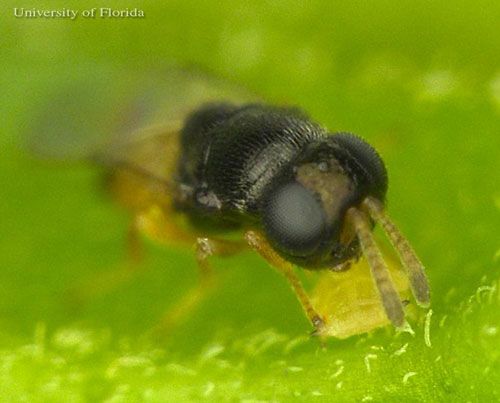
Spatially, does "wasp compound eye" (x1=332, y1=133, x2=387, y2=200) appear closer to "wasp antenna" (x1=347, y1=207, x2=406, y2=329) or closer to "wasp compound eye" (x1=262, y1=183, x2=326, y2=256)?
"wasp antenna" (x1=347, y1=207, x2=406, y2=329)

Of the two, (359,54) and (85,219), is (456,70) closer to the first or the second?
(359,54)

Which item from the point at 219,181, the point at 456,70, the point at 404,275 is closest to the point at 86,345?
the point at 219,181

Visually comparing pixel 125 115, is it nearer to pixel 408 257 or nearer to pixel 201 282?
pixel 201 282

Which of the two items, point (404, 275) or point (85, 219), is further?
point (85, 219)

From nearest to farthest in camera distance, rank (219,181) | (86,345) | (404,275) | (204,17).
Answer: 1. (404,275)
2. (86,345)
3. (219,181)
4. (204,17)

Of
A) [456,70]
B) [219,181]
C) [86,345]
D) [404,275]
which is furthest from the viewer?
[456,70]

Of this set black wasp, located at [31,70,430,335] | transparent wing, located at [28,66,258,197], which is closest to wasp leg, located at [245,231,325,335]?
black wasp, located at [31,70,430,335]

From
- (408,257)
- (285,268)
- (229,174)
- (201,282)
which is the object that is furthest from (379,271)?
(201,282)
